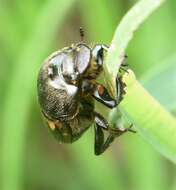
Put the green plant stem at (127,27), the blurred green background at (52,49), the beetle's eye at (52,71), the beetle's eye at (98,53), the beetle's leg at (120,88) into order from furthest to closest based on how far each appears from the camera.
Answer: the blurred green background at (52,49) < the beetle's eye at (52,71) < the beetle's eye at (98,53) < the beetle's leg at (120,88) < the green plant stem at (127,27)

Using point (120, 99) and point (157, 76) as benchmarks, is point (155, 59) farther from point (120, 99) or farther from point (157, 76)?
point (120, 99)

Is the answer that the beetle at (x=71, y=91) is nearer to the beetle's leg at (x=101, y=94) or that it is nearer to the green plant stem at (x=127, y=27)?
the beetle's leg at (x=101, y=94)

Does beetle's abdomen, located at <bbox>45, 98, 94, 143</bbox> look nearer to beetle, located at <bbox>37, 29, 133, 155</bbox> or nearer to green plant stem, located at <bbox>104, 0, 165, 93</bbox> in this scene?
beetle, located at <bbox>37, 29, 133, 155</bbox>

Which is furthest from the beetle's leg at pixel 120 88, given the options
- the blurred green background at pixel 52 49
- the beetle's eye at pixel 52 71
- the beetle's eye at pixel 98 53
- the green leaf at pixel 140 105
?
the blurred green background at pixel 52 49

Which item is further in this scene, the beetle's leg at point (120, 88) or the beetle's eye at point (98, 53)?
the beetle's eye at point (98, 53)

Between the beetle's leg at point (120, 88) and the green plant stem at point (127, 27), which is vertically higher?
the green plant stem at point (127, 27)

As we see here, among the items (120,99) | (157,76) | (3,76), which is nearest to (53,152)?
(3,76)

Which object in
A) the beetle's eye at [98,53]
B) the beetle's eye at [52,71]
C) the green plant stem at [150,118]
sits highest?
the beetle's eye at [52,71]

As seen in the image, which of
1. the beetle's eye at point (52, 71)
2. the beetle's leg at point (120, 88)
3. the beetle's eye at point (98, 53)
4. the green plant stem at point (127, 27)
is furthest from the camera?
the beetle's eye at point (52, 71)

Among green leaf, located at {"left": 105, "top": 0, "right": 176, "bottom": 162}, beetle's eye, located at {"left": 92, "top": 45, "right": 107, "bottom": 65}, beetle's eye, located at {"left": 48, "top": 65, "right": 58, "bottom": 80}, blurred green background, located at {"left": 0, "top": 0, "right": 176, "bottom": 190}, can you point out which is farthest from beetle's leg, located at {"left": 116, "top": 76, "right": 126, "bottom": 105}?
blurred green background, located at {"left": 0, "top": 0, "right": 176, "bottom": 190}
